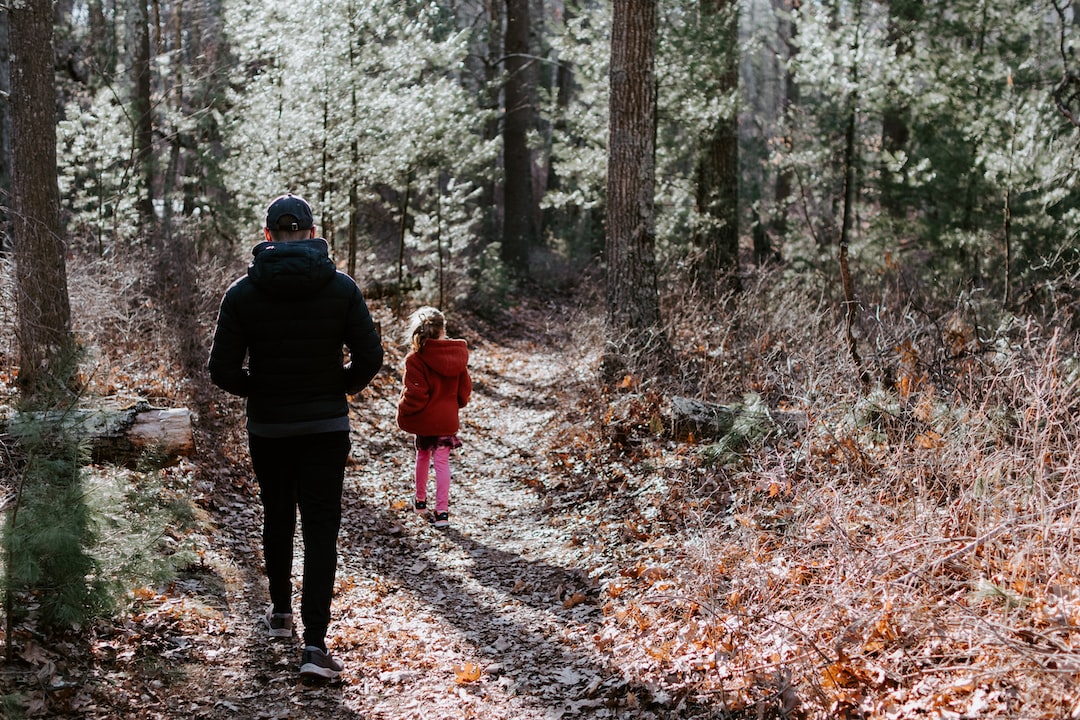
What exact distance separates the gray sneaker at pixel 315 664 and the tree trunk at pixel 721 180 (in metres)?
10.6

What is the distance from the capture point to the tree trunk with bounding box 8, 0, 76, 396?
7430mm

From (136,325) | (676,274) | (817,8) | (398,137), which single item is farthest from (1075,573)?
(398,137)

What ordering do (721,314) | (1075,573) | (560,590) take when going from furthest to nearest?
(721,314) < (560,590) < (1075,573)

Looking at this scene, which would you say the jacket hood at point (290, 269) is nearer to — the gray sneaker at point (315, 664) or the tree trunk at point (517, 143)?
the gray sneaker at point (315, 664)

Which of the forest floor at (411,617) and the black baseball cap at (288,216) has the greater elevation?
the black baseball cap at (288,216)

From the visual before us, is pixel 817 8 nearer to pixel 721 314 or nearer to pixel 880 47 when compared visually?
pixel 880 47

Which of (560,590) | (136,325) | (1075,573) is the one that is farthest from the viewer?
(136,325)

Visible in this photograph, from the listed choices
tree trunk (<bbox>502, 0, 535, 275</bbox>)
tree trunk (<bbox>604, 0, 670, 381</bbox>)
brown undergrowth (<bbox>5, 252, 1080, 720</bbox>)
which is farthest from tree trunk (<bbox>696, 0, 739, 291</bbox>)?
tree trunk (<bbox>502, 0, 535, 275</bbox>)

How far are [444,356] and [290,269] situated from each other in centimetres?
288

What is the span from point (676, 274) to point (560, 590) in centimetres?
768

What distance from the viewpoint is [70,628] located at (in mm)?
4156

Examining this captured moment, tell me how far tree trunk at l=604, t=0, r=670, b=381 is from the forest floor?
1.38 meters

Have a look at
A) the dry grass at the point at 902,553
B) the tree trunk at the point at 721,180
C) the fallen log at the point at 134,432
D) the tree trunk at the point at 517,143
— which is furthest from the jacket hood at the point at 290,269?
the tree trunk at the point at 517,143

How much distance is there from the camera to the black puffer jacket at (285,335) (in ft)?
13.6
